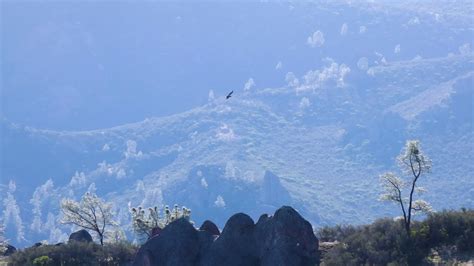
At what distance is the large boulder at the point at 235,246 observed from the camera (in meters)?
52.8

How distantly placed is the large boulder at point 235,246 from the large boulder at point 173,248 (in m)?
1.29

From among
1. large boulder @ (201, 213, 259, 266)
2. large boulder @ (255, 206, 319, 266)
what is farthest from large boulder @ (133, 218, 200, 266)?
large boulder @ (255, 206, 319, 266)

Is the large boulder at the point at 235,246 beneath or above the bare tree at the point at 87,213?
beneath

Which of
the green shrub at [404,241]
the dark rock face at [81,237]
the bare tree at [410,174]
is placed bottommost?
the green shrub at [404,241]

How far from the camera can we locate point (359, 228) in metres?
57.9

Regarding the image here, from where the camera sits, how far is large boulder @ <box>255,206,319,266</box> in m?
50.4

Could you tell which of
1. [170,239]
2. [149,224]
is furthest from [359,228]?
[149,224]

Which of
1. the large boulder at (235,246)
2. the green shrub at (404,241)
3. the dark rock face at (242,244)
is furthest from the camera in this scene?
the large boulder at (235,246)

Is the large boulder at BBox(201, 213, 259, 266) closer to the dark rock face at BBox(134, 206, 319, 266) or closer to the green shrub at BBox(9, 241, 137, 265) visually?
the dark rock face at BBox(134, 206, 319, 266)

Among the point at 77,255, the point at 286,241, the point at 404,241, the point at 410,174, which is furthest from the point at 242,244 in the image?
the point at 77,255

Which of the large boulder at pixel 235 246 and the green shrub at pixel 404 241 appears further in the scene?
the large boulder at pixel 235 246

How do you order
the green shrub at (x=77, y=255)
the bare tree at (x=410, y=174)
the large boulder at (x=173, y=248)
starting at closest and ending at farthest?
the large boulder at (x=173, y=248) → the bare tree at (x=410, y=174) → the green shrub at (x=77, y=255)

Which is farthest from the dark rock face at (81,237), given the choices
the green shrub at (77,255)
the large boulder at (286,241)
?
the large boulder at (286,241)

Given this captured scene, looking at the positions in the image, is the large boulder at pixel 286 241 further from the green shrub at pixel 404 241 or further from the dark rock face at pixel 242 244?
the green shrub at pixel 404 241
